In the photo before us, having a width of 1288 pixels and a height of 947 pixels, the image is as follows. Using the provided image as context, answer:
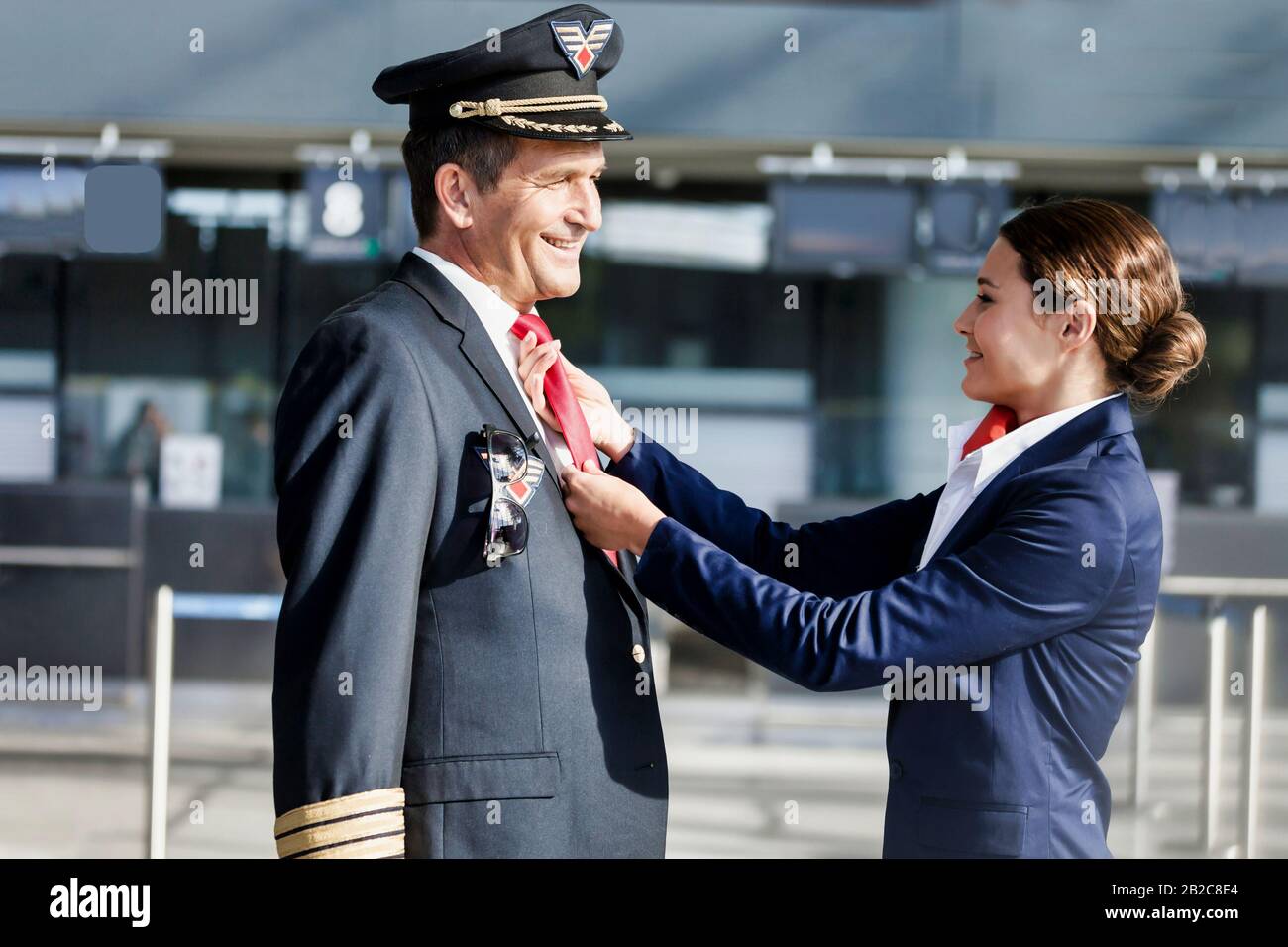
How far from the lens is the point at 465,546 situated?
62.3 inches

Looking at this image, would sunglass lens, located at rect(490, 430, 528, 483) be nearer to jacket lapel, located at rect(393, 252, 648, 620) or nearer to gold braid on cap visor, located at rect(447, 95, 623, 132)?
jacket lapel, located at rect(393, 252, 648, 620)

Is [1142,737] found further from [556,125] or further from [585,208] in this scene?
[556,125]

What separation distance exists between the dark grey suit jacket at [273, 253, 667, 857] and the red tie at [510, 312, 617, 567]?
→ 0.09 metres

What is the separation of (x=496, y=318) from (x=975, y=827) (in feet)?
3.05

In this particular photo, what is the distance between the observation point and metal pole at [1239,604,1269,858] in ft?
14.9

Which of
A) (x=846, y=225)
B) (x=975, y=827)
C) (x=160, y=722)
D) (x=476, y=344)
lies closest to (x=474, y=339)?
(x=476, y=344)

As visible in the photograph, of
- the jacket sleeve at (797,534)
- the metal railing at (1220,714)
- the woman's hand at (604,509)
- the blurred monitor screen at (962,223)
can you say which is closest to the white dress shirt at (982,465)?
the jacket sleeve at (797,534)

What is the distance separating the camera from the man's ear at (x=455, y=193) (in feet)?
5.75

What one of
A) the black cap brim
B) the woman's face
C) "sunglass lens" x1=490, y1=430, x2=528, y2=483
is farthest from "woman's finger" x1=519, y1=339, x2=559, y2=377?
the woman's face

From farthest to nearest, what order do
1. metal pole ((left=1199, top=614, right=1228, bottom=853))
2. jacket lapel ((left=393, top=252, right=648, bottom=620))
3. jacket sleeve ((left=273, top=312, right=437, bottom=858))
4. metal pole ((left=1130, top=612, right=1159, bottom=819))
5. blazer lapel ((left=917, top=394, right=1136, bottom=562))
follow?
metal pole ((left=1130, top=612, right=1159, bottom=819)) < metal pole ((left=1199, top=614, right=1228, bottom=853)) < blazer lapel ((left=917, top=394, right=1136, bottom=562)) < jacket lapel ((left=393, top=252, right=648, bottom=620)) < jacket sleeve ((left=273, top=312, right=437, bottom=858))

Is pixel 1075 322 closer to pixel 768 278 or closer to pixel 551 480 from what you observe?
pixel 551 480

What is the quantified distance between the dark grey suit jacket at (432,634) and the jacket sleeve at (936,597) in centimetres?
10

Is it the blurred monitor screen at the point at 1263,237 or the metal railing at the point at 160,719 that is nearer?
the metal railing at the point at 160,719

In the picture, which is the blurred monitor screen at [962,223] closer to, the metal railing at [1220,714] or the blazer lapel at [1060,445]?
the metal railing at [1220,714]
